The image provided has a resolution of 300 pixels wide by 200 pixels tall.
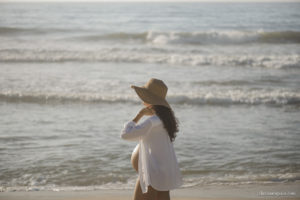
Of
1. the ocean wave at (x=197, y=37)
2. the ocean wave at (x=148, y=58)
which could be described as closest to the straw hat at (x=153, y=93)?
the ocean wave at (x=148, y=58)

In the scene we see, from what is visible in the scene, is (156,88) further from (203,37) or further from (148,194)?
(203,37)

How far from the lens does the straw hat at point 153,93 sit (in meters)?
3.18

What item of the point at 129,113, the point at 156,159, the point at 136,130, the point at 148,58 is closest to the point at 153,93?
the point at 136,130

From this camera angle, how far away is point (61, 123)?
8.05m

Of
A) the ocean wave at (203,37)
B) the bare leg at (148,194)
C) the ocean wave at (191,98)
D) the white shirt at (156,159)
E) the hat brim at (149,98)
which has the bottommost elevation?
the ocean wave at (191,98)

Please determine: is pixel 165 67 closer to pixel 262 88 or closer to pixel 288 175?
pixel 262 88

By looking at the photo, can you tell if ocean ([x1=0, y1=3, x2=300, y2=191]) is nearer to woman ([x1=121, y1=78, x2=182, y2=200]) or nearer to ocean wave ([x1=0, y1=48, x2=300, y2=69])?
ocean wave ([x1=0, y1=48, x2=300, y2=69])

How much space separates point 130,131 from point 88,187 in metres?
2.24

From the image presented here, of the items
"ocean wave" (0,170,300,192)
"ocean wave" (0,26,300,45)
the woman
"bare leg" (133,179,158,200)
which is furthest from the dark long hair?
"ocean wave" (0,26,300,45)

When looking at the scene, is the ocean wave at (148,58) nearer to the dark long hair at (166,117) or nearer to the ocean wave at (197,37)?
the ocean wave at (197,37)

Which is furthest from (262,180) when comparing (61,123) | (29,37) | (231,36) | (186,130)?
(29,37)

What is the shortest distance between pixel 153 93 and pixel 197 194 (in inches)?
77.9

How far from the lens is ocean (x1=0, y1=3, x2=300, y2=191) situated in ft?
18.4

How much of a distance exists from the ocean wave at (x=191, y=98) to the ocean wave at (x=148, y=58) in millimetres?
5368
